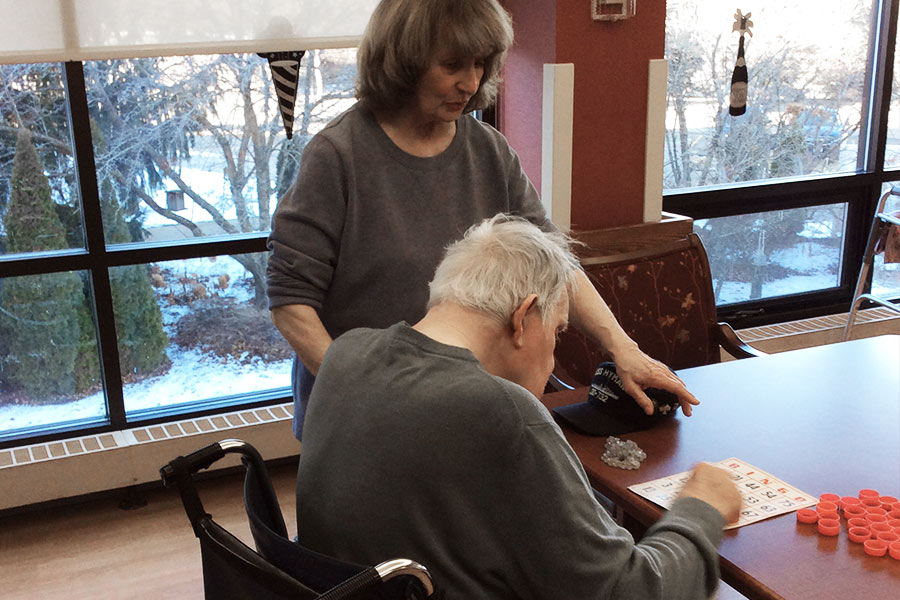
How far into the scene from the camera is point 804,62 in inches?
146

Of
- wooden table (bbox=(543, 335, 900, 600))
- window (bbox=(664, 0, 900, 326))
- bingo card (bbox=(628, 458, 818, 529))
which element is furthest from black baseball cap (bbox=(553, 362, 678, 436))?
window (bbox=(664, 0, 900, 326))

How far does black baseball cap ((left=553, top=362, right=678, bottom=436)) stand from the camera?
70.8 inches

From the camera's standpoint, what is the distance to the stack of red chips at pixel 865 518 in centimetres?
136

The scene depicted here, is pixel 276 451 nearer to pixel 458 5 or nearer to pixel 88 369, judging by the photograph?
pixel 88 369

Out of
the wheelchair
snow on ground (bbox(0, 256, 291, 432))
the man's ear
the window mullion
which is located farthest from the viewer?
snow on ground (bbox(0, 256, 291, 432))

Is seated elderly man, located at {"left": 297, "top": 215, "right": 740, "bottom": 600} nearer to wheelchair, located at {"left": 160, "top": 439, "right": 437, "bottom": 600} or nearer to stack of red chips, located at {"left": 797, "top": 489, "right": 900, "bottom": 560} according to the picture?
wheelchair, located at {"left": 160, "top": 439, "right": 437, "bottom": 600}

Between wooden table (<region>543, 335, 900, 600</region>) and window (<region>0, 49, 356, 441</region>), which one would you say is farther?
window (<region>0, 49, 356, 441</region>)

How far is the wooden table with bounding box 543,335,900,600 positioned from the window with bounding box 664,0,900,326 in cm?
144

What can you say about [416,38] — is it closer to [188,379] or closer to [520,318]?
[520,318]

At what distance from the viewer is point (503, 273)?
1299mm

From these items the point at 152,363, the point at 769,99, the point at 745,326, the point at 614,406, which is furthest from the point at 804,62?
the point at 152,363

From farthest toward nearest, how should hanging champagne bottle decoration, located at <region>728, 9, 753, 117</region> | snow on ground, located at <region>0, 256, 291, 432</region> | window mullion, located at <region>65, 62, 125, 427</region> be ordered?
hanging champagne bottle decoration, located at <region>728, 9, 753, 117</region> < snow on ground, located at <region>0, 256, 291, 432</region> < window mullion, located at <region>65, 62, 125, 427</region>

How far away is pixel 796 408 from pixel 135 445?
2.08 metres

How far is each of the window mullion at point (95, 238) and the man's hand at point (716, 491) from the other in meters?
2.19
